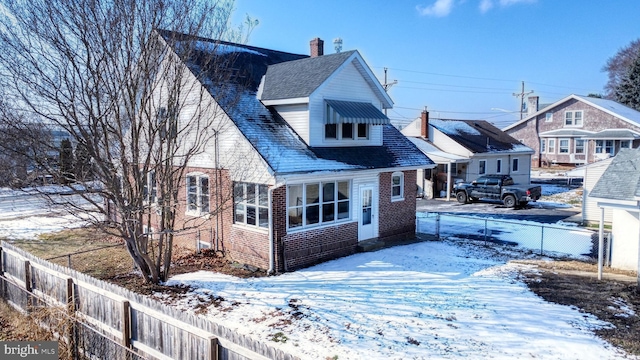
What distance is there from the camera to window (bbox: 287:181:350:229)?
14141mm

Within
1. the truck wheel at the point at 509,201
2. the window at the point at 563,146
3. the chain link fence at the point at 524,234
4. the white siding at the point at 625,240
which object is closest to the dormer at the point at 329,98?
the chain link fence at the point at 524,234

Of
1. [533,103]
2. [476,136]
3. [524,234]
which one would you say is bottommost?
[524,234]

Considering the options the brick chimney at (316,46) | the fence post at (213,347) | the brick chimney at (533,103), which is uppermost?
the brick chimney at (533,103)

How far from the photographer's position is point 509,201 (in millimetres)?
27531

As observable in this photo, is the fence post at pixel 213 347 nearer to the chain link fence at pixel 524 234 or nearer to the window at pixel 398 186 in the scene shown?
the window at pixel 398 186

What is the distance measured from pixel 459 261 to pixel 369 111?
627cm

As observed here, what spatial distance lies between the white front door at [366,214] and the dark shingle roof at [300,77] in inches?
163

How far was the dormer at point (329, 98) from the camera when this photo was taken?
1551 centimetres

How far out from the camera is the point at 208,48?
12.6 metres

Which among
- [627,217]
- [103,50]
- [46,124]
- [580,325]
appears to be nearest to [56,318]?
[46,124]

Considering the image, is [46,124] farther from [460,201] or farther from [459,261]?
[460,201]

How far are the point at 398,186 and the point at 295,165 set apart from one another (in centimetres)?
598

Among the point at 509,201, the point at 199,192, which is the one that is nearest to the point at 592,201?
the point at 509,201

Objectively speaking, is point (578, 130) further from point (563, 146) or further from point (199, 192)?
point (199, 192)
